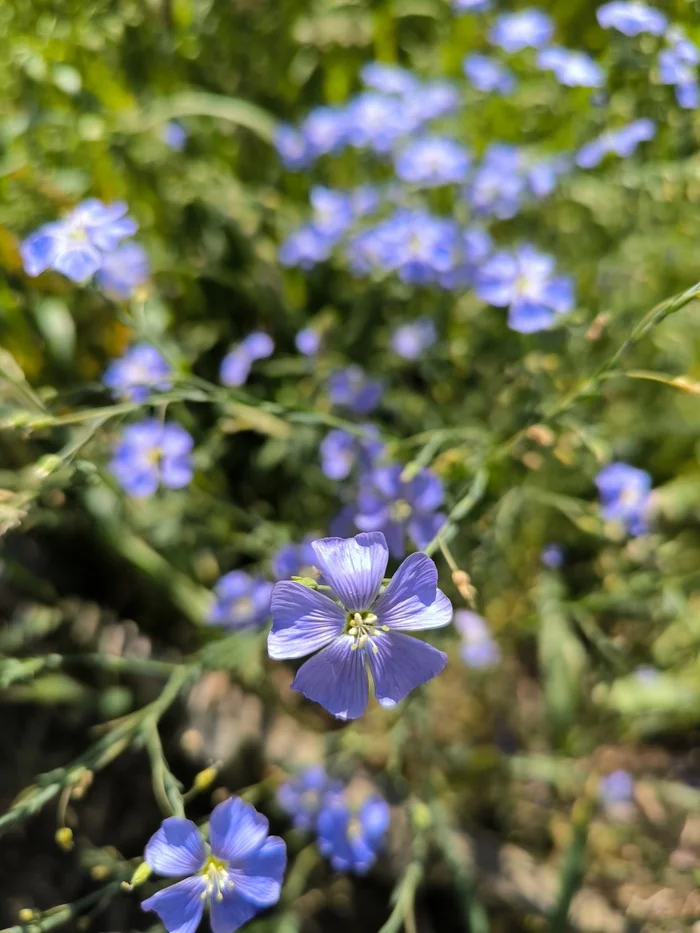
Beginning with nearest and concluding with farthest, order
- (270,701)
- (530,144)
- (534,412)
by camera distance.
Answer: (534,412) → (270,701) → (530,144)

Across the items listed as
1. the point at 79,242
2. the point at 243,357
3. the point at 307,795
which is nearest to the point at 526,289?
the point at 243,357

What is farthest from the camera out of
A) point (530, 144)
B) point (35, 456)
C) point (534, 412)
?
point (530, 144)

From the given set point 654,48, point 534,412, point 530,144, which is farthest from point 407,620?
point 530,144

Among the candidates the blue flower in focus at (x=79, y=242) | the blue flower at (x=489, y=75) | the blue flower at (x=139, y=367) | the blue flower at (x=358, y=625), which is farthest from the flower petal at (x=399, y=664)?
the blue flower at (x=489, y=75)

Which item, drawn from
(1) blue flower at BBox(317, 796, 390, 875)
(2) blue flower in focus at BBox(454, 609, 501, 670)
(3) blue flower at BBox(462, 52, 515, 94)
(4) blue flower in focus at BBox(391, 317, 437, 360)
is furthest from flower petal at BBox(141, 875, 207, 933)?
(3) blue flower at BBox(462, 52, 515, 94)

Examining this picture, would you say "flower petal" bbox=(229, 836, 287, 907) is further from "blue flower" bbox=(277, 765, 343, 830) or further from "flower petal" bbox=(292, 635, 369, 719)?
Result: "blue flower" bbox=(277, 765, 343, 830)

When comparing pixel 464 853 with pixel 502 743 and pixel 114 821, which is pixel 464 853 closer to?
pixel 502 743
